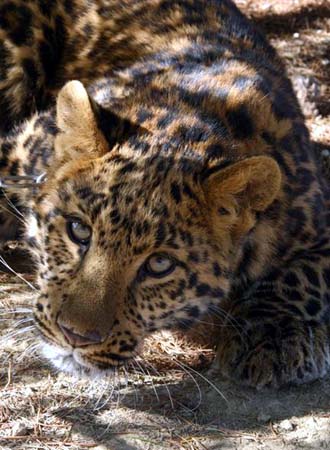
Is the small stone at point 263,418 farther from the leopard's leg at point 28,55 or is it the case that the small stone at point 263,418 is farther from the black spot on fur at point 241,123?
the leopard's leg at point 28,55

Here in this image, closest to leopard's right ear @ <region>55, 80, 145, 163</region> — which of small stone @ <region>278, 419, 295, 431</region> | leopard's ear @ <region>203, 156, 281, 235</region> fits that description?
leopard's ear @ <region>203, 156, 281, 235</region>

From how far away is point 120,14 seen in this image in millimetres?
6898

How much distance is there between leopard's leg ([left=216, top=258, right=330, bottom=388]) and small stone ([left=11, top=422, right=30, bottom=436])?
1.30m

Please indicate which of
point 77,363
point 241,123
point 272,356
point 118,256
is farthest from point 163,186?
point 272,356

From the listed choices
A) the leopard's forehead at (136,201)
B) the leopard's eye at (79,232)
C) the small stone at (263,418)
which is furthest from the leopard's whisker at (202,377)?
the leopard's eye at (79,232)

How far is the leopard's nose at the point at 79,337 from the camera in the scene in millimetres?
4684

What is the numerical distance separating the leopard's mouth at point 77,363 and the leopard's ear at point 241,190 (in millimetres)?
998

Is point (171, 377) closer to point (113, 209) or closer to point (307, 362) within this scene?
point (307, 362)

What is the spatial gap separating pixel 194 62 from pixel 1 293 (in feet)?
6.64

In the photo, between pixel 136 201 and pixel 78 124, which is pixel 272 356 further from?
pixel 78 124

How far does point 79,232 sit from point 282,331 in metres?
1.62

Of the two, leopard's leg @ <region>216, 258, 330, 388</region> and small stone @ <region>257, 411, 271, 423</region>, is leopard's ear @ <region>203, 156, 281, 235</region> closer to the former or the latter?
leopard's leg @ <region>216, 258, 330, 388</region>

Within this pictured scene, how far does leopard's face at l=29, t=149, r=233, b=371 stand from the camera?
4.77 m

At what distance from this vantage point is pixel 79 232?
16.3 feet
